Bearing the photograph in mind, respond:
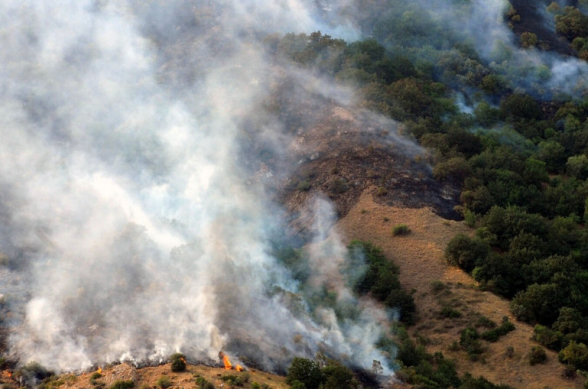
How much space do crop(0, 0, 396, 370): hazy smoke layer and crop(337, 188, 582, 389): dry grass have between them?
2547mm

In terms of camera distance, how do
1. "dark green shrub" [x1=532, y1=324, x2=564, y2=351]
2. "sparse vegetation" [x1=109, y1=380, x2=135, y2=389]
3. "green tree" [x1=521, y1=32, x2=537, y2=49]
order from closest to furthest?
"sparse vegetation" [x1=109, y1=380, x2=135, y2=389]
"dark green shrub" [x1=532, y1=324, x2=564, y2=351]
"green tree" [x1=521, y1=32, x2=537, y2=49]

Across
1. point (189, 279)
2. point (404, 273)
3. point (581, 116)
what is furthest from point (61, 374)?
point (581, 116)

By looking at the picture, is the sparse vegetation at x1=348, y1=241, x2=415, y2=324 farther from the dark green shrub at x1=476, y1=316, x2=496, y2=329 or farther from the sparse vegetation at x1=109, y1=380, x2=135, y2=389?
the sparse vegetation at x1=109, y1=380, x2=135, y2=389

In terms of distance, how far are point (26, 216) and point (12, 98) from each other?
16162 millimetres

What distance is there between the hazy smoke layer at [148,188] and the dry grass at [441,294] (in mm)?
2547

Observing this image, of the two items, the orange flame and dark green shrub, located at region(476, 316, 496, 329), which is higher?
dark green shrub, located at region(476, 316, 496, 329)

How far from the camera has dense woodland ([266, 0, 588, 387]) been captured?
3341cm

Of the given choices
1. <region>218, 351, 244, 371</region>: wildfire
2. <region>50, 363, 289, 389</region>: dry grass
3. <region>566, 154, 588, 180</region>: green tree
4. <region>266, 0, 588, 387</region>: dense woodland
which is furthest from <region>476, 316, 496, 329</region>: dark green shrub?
<region>566, 154, 588, 180</region>: green tree

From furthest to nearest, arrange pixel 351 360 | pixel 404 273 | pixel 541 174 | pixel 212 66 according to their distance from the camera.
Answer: pixel 212 66 < pixel 541 174 < pixel 404 273 < pixel 351 360

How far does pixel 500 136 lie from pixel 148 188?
24.1 metres

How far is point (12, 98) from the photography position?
50312mm

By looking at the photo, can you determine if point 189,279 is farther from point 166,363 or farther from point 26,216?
point 26,216

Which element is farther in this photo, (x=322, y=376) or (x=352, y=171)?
(x=352, y=171)

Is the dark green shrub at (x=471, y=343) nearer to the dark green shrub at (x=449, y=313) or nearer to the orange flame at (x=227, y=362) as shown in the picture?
the dark green shrub at (x=449, y=313)
